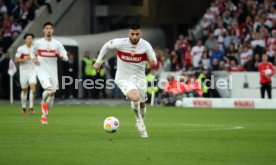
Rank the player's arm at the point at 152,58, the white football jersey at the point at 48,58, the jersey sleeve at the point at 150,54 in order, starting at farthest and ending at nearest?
the white football jersey at the point at 48,58 < the jersey sleeve at the point at 150,54 < the player's arm at the point at 152,58

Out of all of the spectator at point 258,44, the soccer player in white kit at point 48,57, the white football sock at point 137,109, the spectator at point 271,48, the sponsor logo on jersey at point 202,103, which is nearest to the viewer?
the white football sock at point 137,109

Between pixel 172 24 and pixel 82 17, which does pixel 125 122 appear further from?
pixel 172 24

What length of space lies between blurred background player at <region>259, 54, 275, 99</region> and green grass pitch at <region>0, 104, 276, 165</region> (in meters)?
8.32

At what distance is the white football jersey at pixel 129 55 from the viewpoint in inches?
704

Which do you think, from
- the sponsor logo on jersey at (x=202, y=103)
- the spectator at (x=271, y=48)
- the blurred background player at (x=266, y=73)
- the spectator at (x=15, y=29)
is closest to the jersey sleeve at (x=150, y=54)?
the blurred background player at (x=266, y=73)

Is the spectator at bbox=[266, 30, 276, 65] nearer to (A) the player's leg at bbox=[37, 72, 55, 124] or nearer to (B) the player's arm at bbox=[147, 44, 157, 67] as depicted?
(A) the player's leg at bbox=[37, 72, 55, 124]

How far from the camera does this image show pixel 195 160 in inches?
517

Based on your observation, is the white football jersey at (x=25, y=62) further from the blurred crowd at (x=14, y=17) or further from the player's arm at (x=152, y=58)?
the blurred crowd at (x=14, y=17)

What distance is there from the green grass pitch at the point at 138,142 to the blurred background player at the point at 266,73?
8.32 m

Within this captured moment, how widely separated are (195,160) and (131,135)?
16.8 feet

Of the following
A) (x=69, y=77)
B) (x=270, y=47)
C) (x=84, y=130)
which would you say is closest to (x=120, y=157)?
(x=84, y=130)

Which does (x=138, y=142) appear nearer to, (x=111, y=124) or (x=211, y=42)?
(x=111, y=124)

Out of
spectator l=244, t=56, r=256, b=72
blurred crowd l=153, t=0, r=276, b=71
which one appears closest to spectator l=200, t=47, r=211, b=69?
blurred crowd l=153, t=0, r=276, b=71

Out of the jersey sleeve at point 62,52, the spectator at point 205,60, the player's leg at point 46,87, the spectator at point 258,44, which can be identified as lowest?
the player's leg at point 46,87
